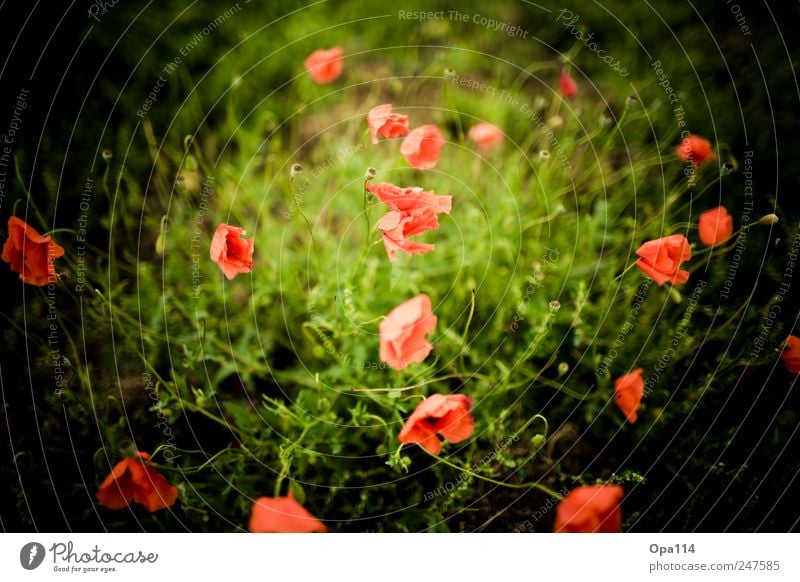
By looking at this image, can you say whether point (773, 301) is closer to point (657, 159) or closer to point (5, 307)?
point (657, 159)

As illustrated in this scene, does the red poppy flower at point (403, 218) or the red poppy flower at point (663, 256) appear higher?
the red poppy flower at point (403, 218)

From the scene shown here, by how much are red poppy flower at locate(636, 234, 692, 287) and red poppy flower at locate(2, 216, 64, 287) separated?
2.90 ft

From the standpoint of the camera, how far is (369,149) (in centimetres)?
126

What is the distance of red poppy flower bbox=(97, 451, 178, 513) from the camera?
32.9 inches

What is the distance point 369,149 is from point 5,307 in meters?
0.77

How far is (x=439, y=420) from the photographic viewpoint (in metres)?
0.79

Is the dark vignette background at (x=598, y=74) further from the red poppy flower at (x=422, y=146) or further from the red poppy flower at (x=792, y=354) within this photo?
the red poppy flower at (x=422, y=146)

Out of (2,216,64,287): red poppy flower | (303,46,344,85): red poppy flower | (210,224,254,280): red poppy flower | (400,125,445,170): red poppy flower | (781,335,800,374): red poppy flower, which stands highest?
(303,46,344,85): red poppy flower

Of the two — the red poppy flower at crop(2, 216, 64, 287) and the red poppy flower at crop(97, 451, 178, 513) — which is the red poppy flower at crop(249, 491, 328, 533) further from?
the red poppy flower at crop(2, 216, 64, 287)

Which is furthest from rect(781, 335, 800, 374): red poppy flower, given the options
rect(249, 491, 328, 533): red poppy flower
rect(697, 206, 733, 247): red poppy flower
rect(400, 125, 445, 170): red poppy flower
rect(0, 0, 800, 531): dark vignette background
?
rect(249, 491, 328, 533): red poppy flower

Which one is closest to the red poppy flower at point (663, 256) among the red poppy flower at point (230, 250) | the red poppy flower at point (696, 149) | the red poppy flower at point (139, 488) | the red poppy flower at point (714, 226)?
the red poppy flower at point (714, 226)

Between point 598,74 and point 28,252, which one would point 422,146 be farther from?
point 598,74

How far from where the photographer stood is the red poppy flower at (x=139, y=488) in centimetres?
84
